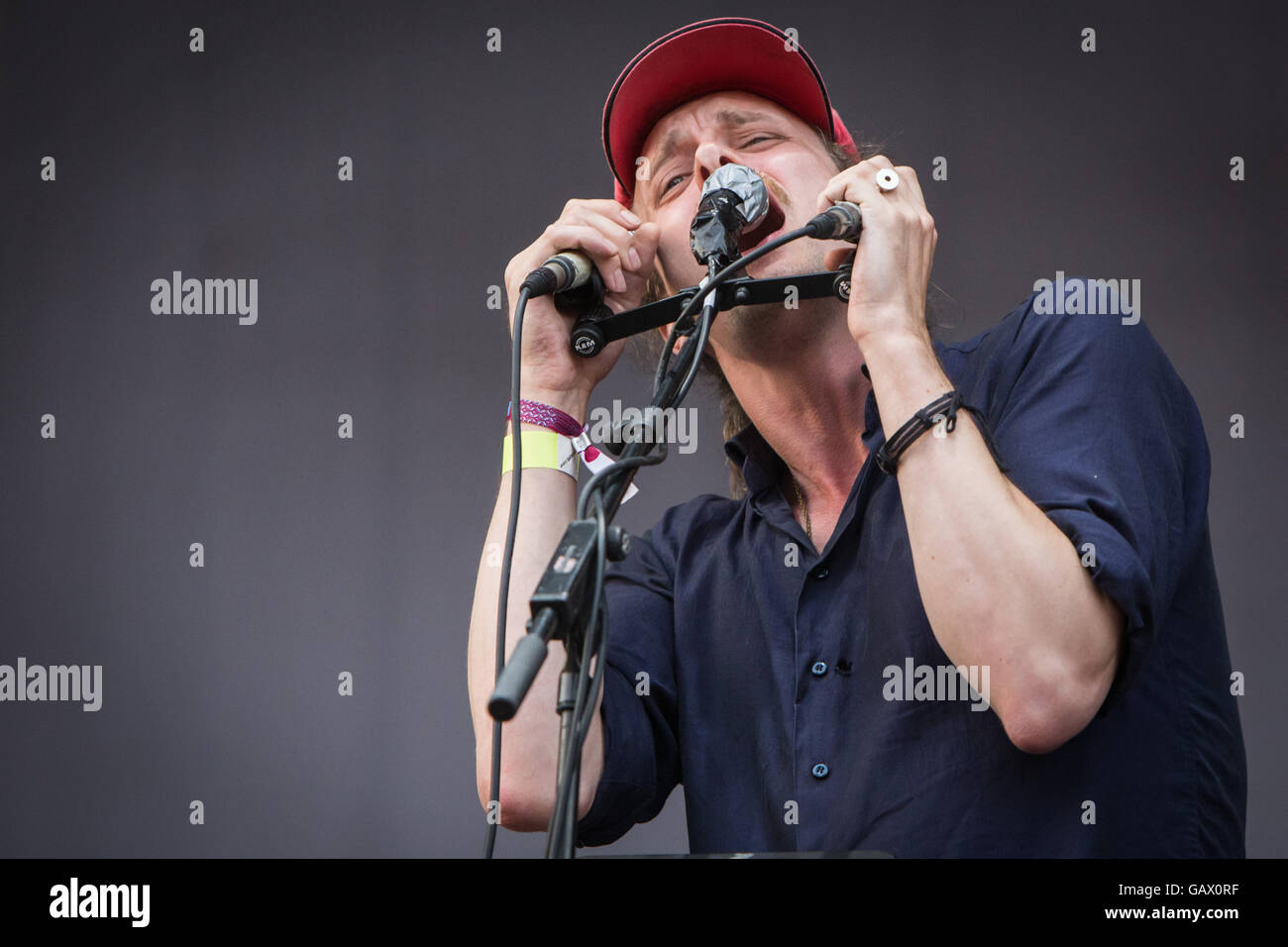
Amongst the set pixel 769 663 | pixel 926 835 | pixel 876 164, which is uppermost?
pixel 876 164

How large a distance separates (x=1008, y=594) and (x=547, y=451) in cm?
58

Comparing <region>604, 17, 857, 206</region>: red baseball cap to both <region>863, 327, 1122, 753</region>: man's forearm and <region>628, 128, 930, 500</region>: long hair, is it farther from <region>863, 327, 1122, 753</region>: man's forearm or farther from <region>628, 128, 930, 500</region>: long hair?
<region>863, 327, 1122, 753</region>: man's forearm

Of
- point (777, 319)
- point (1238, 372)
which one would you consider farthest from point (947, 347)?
point (1238, 372)

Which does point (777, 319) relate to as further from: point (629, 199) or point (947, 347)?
point (629, 199)

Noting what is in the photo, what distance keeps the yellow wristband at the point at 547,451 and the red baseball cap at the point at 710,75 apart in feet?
1.83

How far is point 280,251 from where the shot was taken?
3.06 meters

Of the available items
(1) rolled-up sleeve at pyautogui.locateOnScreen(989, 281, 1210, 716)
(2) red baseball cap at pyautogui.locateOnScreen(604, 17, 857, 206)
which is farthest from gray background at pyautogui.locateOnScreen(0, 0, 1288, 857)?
(1) rolled-up sleeve at pyautogui.locateOnScreen(989, 281, 1210, 716)

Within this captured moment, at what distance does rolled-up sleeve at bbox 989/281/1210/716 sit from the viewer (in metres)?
1.10

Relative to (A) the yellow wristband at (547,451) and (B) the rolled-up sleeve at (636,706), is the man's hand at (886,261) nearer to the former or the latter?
(A) the yellow wristband at (547,451)

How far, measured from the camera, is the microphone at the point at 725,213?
1.15 meters

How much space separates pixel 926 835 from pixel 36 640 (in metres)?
2.41

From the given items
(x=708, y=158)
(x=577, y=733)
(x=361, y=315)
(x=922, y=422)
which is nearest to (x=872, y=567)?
(x=922, y=422)

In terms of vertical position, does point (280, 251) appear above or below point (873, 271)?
above

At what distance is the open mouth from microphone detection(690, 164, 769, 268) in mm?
164
